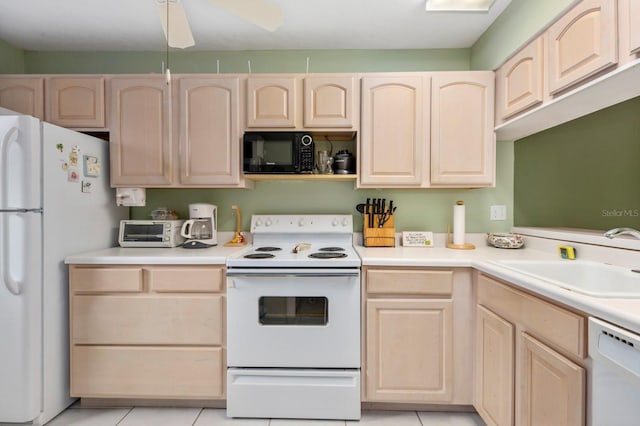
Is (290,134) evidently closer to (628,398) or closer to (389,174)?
(389,174)

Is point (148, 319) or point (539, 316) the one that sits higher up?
point (539, 316)

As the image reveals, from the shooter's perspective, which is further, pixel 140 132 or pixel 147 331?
pixel 140 132

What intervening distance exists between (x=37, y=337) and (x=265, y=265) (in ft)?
4.17

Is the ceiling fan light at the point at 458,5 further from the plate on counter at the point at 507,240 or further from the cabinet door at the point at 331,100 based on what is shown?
the plate on counter at the point at 507,240

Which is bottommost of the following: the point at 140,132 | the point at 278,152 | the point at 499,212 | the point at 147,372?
the point at 147,372

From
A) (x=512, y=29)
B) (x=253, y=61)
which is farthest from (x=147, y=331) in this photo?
(x=512, y=29)

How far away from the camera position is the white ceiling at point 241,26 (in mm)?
1994

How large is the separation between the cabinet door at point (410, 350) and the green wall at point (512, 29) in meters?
1.60

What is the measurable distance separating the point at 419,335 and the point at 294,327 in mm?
706

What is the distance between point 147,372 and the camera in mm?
1842

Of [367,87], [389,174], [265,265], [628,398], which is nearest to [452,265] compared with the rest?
[389,174]

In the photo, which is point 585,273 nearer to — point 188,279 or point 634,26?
point 634,26

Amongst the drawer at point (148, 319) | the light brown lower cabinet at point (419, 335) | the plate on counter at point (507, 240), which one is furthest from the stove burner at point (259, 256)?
the plate on counter at point (507, 240)

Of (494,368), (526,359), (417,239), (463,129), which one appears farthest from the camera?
(417,239)
